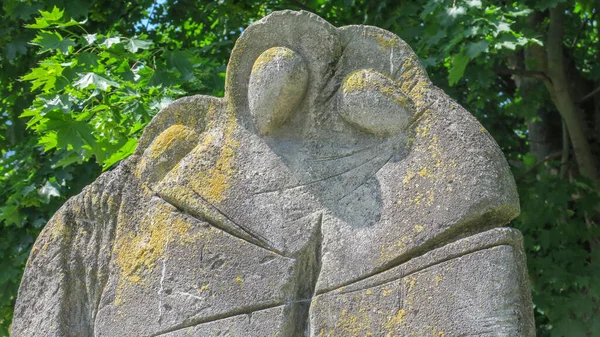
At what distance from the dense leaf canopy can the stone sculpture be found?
6.92 feet

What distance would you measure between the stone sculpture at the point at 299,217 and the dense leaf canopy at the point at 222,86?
→ 2110 mm

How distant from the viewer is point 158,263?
341 centimetres

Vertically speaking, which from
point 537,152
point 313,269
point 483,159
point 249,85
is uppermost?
point 249,85

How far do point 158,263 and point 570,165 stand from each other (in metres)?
5.05

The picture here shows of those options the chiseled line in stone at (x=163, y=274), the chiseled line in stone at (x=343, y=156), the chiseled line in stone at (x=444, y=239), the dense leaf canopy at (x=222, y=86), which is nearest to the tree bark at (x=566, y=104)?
the dense leaf canopy at (x=222, y=86)

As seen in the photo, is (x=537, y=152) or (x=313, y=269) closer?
(x=313, y=269)

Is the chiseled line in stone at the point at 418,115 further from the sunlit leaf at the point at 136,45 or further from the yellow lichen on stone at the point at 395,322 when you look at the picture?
the sunlit leaf at the point at 136,45

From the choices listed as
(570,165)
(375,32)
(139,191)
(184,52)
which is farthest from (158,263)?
(570,165)

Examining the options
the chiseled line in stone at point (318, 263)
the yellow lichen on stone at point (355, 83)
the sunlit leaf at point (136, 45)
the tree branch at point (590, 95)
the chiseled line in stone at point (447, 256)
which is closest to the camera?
the chiseled line in stone at point (447, 256)

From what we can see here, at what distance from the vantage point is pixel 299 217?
3.29 m

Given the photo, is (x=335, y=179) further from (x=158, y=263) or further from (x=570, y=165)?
(x=570, y=165)

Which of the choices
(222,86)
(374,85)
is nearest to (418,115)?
(374,85)

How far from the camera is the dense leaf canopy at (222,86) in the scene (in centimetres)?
601

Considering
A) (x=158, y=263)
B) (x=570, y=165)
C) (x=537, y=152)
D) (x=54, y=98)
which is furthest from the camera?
(x=537, y=152)
